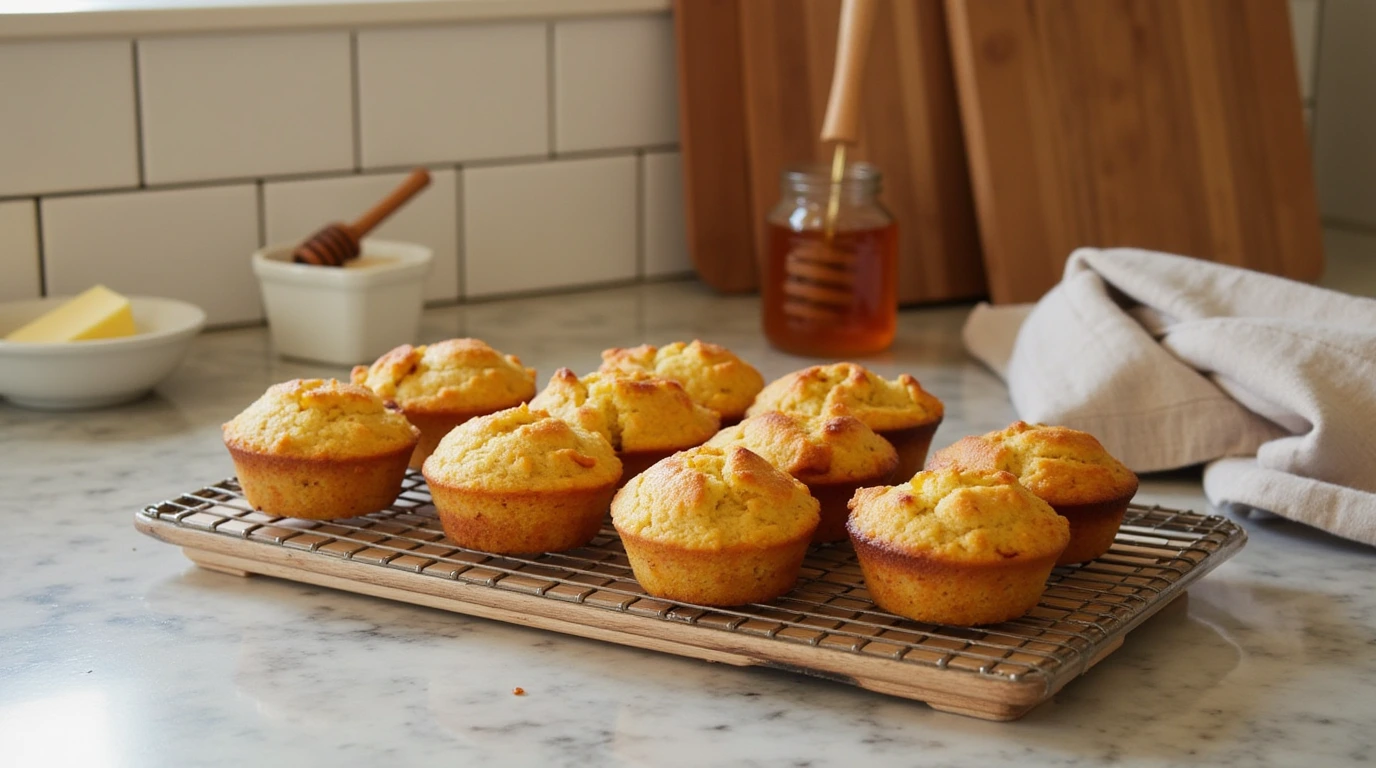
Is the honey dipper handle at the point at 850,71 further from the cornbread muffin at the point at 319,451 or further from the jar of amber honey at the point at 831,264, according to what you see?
the cornbread muffin at the point at 319,451

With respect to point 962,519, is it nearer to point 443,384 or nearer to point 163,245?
point 443,384

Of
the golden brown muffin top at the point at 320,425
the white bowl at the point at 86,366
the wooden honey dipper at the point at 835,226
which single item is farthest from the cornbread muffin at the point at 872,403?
the white bowl at the point at 86,366

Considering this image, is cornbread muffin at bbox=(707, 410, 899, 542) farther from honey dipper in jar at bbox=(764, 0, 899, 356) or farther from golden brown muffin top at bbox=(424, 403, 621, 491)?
honey dipper in jar at bbox=(764, 0, 899, 356)

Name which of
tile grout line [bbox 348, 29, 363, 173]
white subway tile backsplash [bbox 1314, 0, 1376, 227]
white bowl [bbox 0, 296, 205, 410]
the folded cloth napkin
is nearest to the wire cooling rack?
the folded cloth napkin

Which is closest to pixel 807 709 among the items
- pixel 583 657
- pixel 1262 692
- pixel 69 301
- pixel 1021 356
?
pixel 583 657

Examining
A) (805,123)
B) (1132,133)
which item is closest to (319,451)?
(805,123)

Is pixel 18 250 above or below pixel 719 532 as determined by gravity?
above
